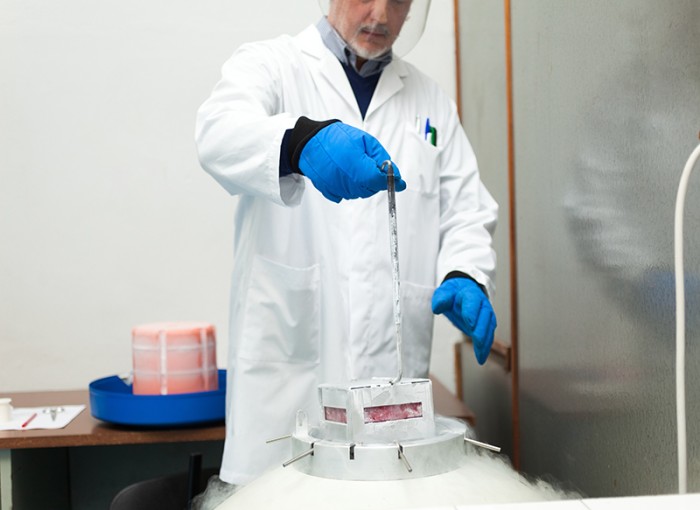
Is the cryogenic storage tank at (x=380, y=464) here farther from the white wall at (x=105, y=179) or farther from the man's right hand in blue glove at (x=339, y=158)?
the white wall at (x=105, y=179)

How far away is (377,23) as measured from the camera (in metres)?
1.57

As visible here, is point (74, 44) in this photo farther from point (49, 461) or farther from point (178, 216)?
point (49, 461)

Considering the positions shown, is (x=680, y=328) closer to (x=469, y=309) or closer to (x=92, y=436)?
(x=469, y=309)

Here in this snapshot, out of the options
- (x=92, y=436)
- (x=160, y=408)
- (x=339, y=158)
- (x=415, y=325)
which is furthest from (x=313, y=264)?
(x=92, y=436)

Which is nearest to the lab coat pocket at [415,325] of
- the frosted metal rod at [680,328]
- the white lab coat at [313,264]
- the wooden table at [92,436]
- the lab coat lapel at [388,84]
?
the white lab coat at [313,264]

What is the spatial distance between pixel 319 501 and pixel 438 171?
1.04 m

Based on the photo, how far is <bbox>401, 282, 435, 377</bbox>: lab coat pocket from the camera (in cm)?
164

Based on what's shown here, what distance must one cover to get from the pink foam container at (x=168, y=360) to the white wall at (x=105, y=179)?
72 cm

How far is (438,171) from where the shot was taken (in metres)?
1.75

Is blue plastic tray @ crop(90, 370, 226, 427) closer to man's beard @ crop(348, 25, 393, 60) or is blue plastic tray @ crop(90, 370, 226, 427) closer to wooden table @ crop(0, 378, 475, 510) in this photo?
wooden table @ crop(0, 378, 475, 510)

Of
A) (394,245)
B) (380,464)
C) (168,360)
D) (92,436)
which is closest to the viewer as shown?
(380,464)

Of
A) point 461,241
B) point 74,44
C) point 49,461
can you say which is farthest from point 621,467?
point 74,44

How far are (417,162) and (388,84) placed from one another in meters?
0.19

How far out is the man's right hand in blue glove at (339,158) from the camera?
120cm
